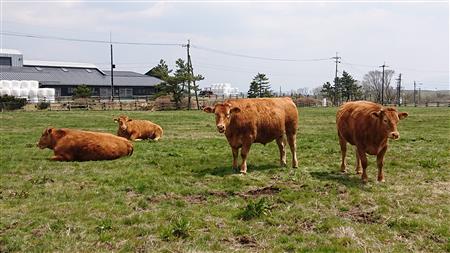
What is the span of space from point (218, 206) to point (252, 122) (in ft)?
11.2

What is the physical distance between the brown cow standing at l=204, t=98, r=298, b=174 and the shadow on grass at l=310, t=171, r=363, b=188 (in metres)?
0.92

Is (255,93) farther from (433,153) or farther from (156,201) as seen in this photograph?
(156,201)

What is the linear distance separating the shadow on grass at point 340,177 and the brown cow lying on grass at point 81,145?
5.09 meters

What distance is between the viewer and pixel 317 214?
6.82m

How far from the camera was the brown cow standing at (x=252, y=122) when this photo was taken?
10094 millimetres

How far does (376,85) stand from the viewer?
109 metres

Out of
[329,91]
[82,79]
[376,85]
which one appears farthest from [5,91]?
[376,85]

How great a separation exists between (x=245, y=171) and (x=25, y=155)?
20.6ft

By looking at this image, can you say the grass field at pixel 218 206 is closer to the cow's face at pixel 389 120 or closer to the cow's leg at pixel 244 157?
the cow's leg at pixel 244 157

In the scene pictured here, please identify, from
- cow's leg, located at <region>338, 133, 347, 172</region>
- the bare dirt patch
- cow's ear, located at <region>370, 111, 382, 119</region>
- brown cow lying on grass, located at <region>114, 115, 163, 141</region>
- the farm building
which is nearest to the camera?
the bare dirt patch

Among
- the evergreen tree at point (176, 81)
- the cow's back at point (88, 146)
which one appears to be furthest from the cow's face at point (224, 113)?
the evergreen tree at point (176, 81)

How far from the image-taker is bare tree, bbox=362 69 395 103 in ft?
335

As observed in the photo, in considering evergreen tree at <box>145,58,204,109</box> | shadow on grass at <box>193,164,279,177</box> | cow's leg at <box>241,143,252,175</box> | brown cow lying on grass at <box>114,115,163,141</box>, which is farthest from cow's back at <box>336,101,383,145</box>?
evergreen tree at <box>145,58,204,109</box>

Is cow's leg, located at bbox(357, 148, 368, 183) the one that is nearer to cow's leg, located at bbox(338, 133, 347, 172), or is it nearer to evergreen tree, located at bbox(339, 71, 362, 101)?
cow's leg, located at bbox(338, 133, 347, 172)
